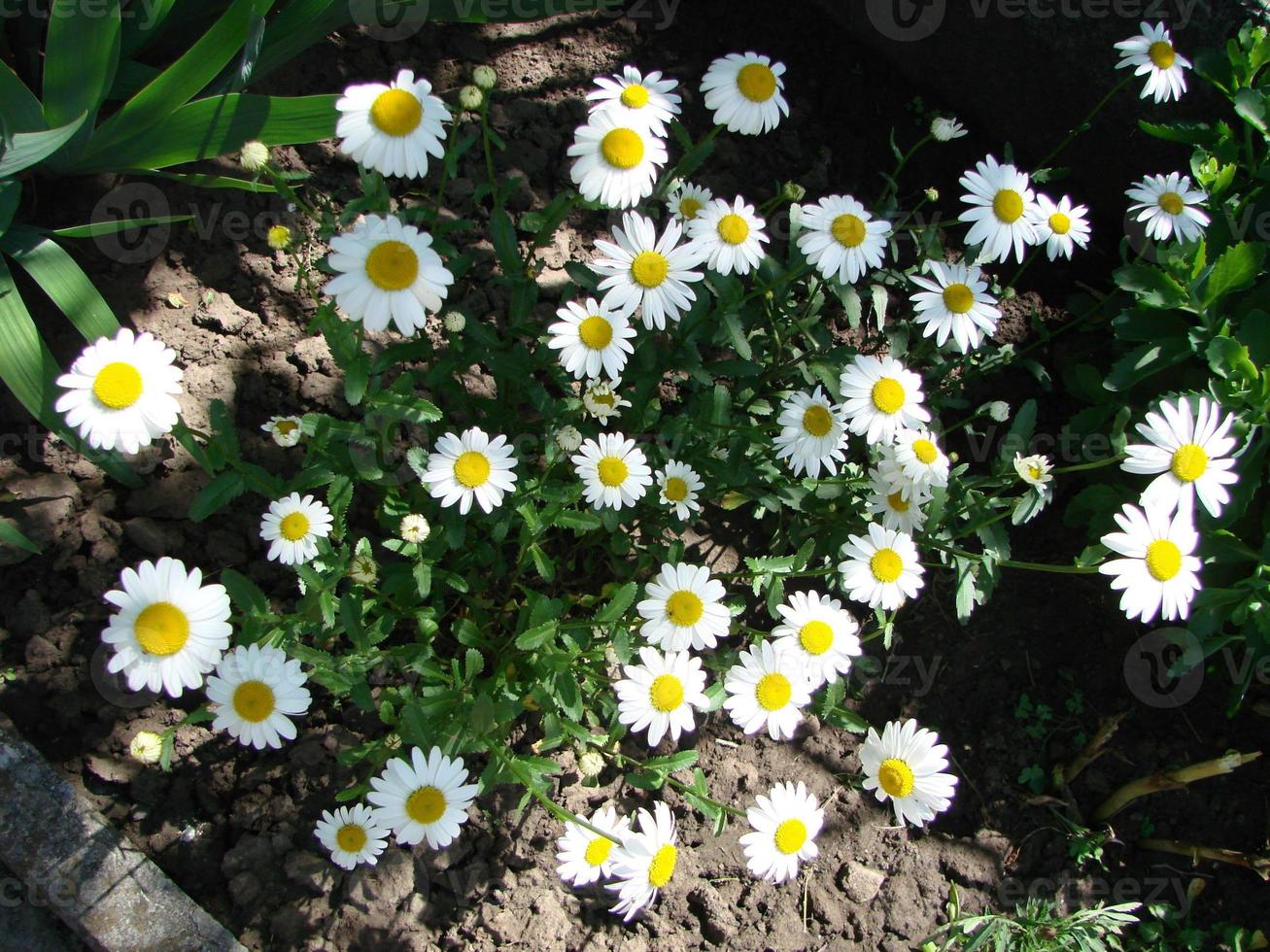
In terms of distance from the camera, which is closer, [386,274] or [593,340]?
[386,274]

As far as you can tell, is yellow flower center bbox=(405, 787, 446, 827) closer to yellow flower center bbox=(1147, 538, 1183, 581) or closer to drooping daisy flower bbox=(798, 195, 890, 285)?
drooping daisy flower bbox=(798, 195, 890, 285)

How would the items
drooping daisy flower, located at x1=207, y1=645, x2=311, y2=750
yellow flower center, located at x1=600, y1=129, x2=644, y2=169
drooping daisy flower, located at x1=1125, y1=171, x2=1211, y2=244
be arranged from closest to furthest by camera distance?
drooping daisy flower, located at x1=207, y1=645, x2=311, y2=750 → yellow flower center, located at x1=600, y1=129, x2=644, y2=169 → drooping daisy flower, located at x1=1125, y1=171, x2=1211, y2=244

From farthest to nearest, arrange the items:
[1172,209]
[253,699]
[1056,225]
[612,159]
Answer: [1172,209]
[1056,225]
[612,159]
[253,699]

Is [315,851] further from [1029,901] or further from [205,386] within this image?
[1029,901]

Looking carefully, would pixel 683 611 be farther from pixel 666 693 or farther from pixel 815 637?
pixel 815 637

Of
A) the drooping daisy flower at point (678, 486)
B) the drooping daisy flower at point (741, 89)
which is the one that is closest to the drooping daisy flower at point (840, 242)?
the drooping daisy flower at point (741, 89)

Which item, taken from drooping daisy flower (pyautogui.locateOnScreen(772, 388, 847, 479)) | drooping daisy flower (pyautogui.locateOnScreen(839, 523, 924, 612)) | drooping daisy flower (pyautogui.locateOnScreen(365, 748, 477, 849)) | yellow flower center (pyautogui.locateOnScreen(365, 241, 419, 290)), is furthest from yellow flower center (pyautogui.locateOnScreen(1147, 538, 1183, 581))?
yellow flower center (pyautogui.locateOnScreen(365, 241, 419, 290))

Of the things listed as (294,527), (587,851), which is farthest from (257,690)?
(587,851)

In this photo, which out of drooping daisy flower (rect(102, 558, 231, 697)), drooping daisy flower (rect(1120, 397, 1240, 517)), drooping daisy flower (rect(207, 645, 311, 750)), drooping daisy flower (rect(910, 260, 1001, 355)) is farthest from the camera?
drooping daisy flower (rect(910, 260, 1001, 355))
